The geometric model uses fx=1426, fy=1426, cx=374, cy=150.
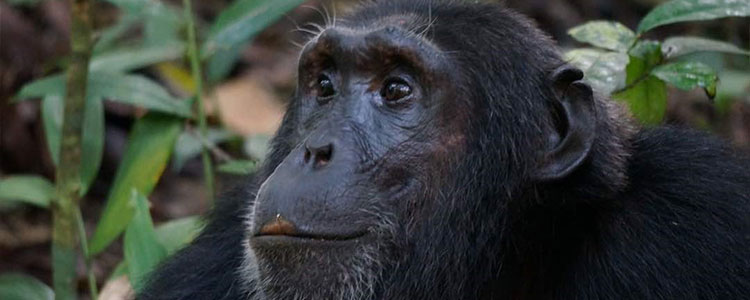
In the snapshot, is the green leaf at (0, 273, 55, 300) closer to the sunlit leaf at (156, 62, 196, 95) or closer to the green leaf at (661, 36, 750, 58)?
the sunlit leaf at (156, 62, 196, 95)

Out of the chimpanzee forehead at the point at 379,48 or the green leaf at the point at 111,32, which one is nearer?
the chimpanzee forehead at the point at 379,48

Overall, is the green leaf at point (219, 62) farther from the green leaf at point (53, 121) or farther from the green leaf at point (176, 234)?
the green leaf at point (176, 234)

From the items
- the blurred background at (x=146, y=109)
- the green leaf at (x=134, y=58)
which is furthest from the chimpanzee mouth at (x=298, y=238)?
the blurred background at (x=146, y=109)

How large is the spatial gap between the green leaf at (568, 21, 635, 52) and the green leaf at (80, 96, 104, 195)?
212cm

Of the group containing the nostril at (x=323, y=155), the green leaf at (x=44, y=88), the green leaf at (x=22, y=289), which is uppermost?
→ the green leaf at (x=44, y=88)

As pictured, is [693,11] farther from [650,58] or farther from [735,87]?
[735,87]

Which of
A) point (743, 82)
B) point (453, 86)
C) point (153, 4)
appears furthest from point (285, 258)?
point (743, 82)

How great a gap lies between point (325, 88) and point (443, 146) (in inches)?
18.6

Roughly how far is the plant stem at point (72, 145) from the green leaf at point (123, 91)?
0.80ft

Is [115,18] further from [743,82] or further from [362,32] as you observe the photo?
[362,32]

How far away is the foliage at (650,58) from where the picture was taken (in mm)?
5508

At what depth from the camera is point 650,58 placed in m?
5.73

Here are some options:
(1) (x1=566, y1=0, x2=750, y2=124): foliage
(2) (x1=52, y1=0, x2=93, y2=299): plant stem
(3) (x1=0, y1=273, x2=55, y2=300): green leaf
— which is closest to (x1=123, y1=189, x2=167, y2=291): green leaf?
(2) (x1=52, y1=0, x2=93, y2=299): plant stem

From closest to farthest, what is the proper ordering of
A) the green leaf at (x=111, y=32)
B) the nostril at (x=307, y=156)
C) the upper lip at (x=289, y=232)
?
the upper lip at (x=289, y=232) → the nostril at (x=307, y=156) → the green leaf at (x=111, y=32)
